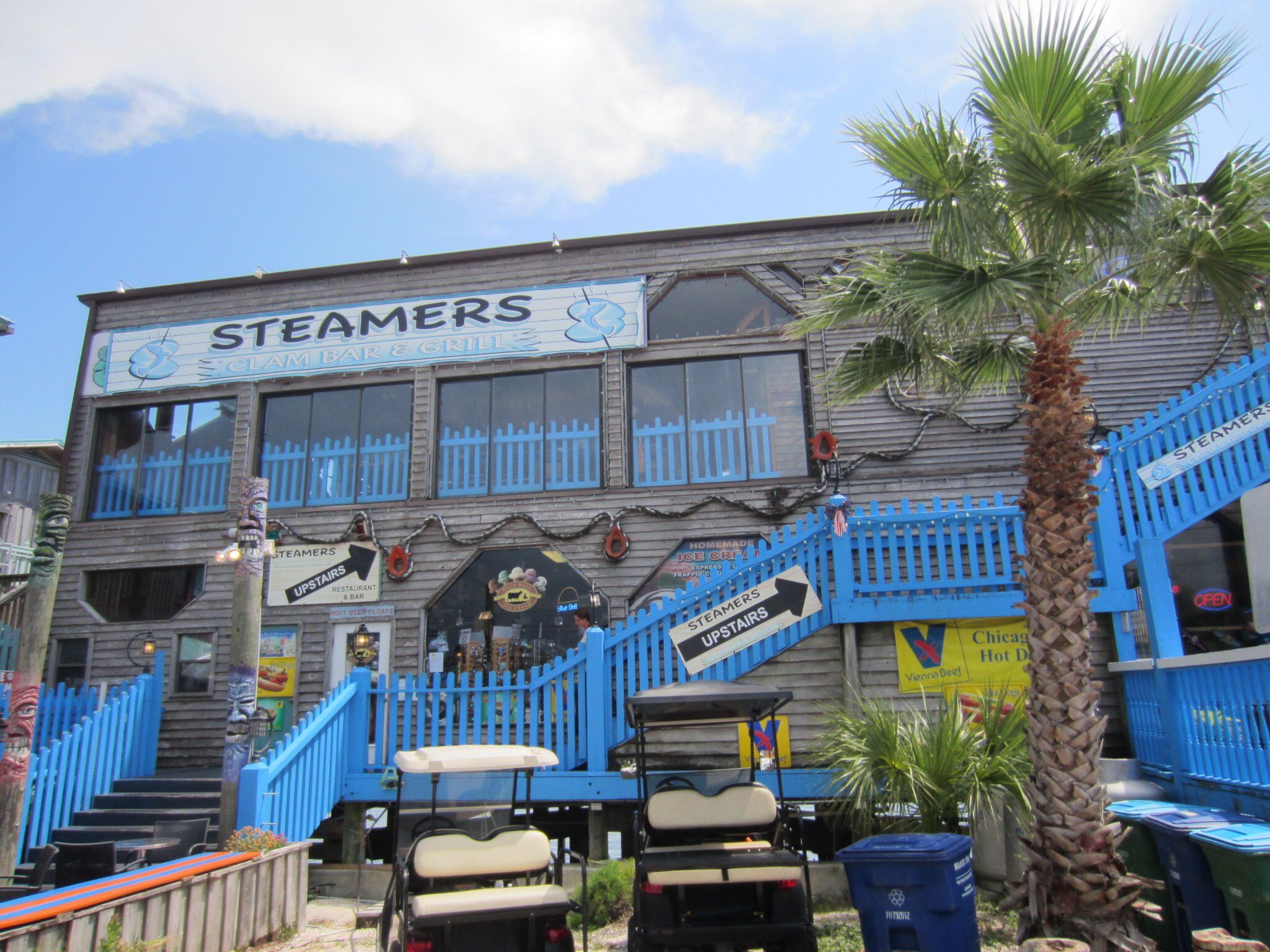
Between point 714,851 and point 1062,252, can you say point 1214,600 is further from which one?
point 714,851

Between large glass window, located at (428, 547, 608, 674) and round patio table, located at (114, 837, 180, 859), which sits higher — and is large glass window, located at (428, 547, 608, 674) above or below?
above

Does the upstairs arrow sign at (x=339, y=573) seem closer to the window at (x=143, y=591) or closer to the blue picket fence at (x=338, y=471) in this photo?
the blue picket fence at (x=338, y=471)

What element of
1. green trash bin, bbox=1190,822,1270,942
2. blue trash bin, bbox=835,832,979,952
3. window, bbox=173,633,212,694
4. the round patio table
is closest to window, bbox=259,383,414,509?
window, bbox=173,633,212,694

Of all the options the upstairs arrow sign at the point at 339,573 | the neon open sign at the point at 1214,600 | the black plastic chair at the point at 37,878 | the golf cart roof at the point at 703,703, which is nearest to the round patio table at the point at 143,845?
the black plastic chair at the point at 37,878

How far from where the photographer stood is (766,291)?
14250 millimetres

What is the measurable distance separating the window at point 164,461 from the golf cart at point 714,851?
1060 cm

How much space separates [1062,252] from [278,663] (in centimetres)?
1199

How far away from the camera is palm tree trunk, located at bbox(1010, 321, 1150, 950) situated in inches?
231

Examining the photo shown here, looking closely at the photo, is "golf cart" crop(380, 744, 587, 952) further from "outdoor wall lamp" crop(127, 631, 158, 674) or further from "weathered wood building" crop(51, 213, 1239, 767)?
"outdoor wall lamp" crop(127, 631, 158, 674)

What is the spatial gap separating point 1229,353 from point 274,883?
14.2 metres

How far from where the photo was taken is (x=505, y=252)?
14.8 meters

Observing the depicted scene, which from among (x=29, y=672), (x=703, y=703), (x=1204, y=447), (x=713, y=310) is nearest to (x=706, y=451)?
(x=713, y=310)

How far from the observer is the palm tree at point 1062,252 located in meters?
6.16

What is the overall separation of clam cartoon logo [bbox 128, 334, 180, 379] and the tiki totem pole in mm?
6791
